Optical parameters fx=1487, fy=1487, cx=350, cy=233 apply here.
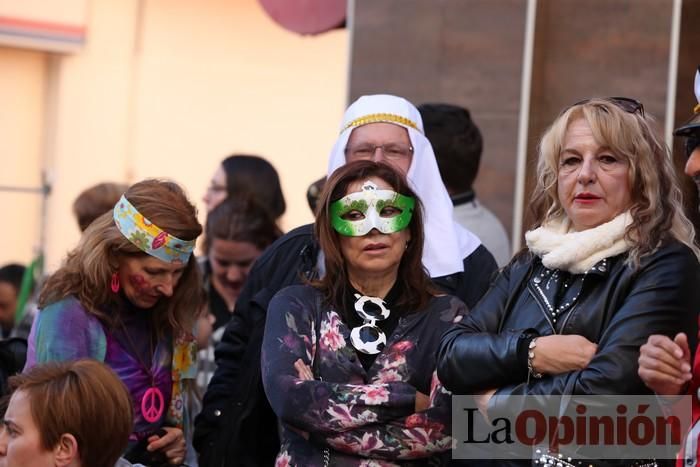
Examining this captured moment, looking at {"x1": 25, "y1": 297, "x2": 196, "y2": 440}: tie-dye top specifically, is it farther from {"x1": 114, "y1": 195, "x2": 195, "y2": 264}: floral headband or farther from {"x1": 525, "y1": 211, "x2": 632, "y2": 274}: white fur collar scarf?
{"x1": 525, "y1": 211, "x2": 632, "y2": 274}: white fur collar scarf

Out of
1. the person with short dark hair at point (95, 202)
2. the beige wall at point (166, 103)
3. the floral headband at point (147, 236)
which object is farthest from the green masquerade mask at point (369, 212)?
the beige wall at point (166, 103)

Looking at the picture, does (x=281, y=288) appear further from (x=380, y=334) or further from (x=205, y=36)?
(x=205, y=36)

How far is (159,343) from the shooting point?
216 inches

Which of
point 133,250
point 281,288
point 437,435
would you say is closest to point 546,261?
point 437,435

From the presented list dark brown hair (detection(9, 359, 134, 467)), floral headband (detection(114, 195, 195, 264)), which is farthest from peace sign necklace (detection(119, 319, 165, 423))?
dark brown hair (detection(9, 359, 134, 467))

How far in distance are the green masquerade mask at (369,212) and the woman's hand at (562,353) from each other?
2.73 feet

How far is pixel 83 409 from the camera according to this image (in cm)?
450

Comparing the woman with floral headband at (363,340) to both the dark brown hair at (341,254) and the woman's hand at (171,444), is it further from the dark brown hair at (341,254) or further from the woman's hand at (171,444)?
the woman's hand at (171,444)

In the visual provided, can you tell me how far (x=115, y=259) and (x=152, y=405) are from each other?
21.4 inches

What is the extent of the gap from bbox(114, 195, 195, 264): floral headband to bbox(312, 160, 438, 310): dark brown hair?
0.68 m

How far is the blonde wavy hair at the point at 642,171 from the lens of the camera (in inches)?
167

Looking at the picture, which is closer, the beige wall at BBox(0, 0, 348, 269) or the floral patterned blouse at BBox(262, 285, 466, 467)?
the floral patterned blouse at BBox(262, 285, 466, 467)

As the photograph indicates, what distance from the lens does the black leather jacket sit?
4.04 meters

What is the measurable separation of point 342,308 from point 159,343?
99 cm
